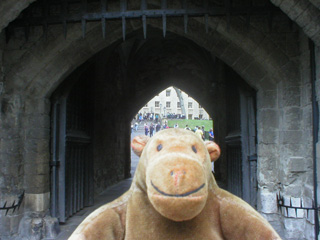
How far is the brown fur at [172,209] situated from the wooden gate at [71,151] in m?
3.05

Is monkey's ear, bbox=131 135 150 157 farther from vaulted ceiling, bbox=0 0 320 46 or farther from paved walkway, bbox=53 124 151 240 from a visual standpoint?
paved walkway, bbox=53 124 151 240

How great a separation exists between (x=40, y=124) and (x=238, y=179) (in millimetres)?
2988

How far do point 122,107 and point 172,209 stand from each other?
8465mm

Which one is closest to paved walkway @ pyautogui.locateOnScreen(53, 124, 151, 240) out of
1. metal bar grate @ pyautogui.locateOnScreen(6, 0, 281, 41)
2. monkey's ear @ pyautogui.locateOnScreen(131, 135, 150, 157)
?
metal bar grate @ pyautogui.locateOnScreen(6, 0, 281, 41)

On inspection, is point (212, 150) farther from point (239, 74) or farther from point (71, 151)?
point (71, 151)

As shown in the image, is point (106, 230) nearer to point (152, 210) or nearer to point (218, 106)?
point (152, 210)

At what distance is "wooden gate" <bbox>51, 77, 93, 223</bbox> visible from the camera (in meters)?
4.20

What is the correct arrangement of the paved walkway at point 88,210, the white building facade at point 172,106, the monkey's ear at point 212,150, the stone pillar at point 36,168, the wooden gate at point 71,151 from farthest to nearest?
the white building facade at point 172,106
the wooden gate at point 71,151
the paved walkway at point 88,210
the stone pillar at point 36,168
the monkey's ear at point 212,150

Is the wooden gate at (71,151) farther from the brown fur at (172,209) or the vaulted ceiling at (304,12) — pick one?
the brown fur at (172,209)

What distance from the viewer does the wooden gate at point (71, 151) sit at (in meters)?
4.20

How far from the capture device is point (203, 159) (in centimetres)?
126

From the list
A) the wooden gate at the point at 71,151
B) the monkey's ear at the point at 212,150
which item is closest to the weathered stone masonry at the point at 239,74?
the wooden gate at the point at 71,151

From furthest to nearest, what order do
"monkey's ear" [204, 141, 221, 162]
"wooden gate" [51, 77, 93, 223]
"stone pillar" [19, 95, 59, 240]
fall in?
"wooden gate" [51, 77, 93, 223]
"stone pillar" [19, 95, 59, 240]
"monkey's ear" [204, 141, 221, 162]

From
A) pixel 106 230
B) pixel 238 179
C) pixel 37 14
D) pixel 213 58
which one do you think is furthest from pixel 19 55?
pixel 213 58
